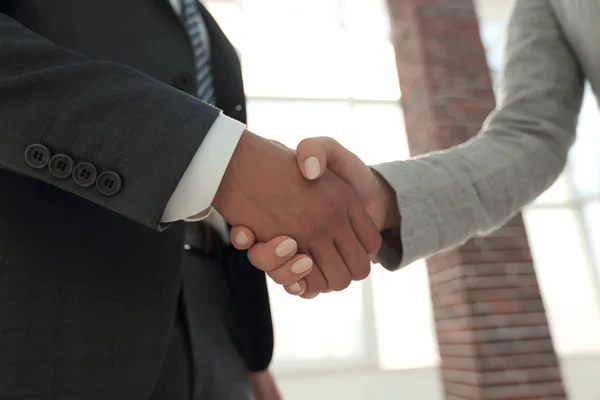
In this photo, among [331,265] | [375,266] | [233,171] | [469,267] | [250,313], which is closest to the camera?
[233,171]

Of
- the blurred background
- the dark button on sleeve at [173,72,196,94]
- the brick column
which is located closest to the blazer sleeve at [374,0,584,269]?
the dark button on sleeve at [173,72,196,94]

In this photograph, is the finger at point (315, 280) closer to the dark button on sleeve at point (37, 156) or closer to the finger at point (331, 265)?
the finger at point (331, 265)

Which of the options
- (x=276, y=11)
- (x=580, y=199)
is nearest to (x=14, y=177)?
(x=276, y=11)

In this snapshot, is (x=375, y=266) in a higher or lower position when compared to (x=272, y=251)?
lower

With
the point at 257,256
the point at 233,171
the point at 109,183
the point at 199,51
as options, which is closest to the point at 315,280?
the point at 257,256

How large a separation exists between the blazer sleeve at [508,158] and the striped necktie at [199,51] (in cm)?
32

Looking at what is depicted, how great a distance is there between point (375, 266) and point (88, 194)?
352 cm

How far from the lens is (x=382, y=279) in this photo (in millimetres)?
3717

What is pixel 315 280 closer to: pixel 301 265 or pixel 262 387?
pixel 301 265

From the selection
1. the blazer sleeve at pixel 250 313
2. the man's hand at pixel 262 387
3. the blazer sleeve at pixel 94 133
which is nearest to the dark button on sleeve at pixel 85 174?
the blazer sleeve at pixel 94 133

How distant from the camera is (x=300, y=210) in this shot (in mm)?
604

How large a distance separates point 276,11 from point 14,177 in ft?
12.7

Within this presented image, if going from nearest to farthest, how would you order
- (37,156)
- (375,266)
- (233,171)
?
(37,156) → (233,171) → (375,266)

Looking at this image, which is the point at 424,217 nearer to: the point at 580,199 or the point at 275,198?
the point at 275,198
